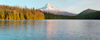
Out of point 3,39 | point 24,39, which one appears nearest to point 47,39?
point 24,39

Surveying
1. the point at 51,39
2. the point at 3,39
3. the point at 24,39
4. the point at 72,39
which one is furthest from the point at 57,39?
the point at 3,39

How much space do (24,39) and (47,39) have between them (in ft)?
13.9

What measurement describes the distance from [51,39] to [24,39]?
197 inches

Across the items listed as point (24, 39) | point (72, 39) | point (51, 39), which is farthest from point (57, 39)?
point (24, 39)

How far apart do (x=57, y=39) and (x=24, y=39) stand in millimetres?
6112

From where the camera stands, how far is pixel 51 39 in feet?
66.3

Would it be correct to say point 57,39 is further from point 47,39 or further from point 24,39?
point 24,39

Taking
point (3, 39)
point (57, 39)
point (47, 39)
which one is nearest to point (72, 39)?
point (57, 39)

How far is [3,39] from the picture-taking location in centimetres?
1962

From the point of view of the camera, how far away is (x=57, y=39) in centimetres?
2017

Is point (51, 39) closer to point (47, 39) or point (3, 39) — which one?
point (47, 39)

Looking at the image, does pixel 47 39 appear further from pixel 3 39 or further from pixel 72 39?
pixel 3 39

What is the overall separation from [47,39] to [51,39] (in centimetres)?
75

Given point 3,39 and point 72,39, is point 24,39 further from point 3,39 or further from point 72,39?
point 72,39
